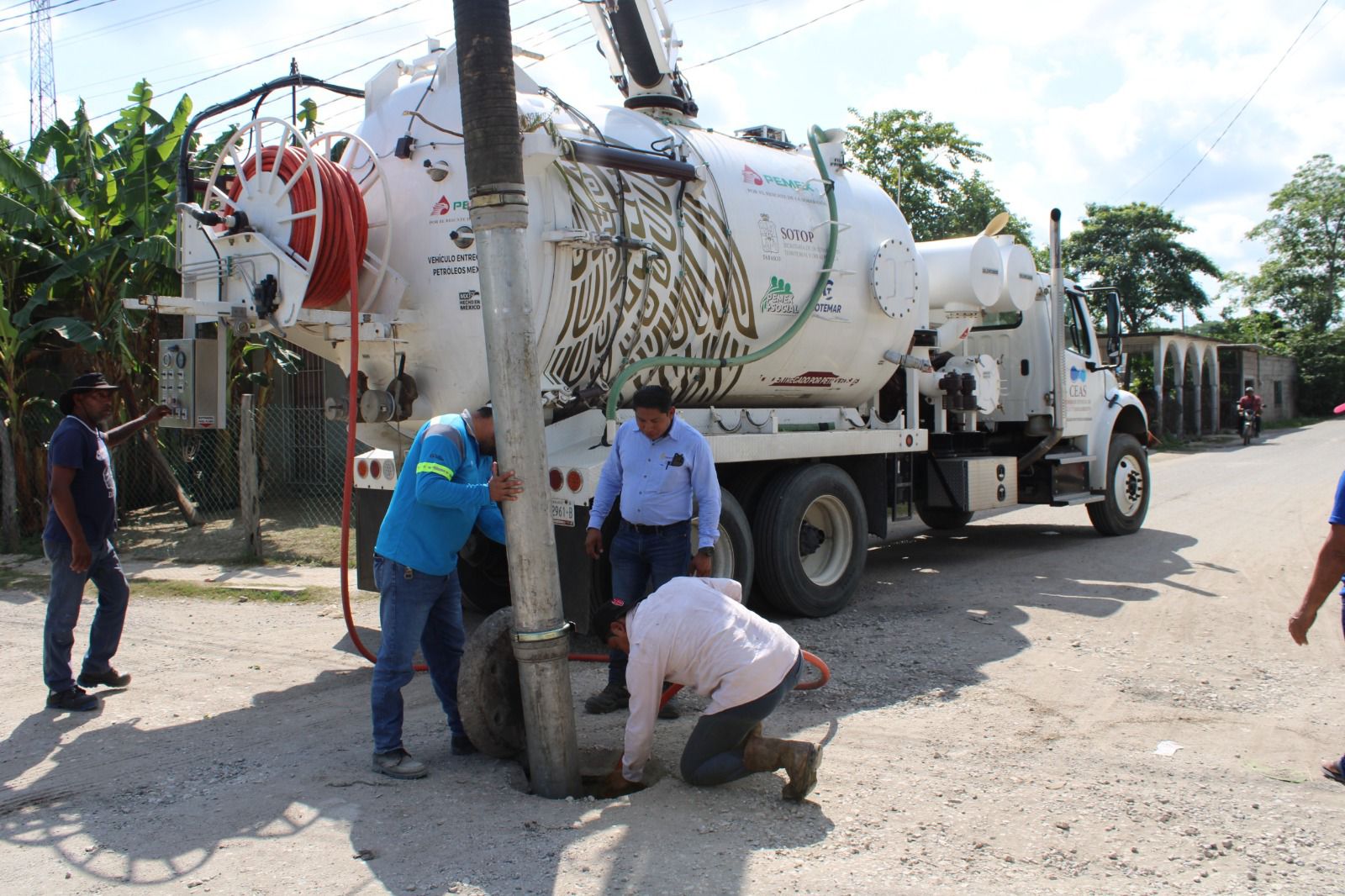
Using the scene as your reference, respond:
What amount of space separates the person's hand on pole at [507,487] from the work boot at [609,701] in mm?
1753

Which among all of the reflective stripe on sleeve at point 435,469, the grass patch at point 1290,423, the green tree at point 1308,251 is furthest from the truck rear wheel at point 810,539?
the green tree at point 1308,251

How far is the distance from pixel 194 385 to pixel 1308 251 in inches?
2153

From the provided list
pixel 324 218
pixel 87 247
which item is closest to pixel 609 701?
pixel 324 218

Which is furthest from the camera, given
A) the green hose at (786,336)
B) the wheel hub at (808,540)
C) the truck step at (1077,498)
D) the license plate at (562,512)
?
the truck step at (1077,498)

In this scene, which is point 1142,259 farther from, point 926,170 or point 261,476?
point 261,476

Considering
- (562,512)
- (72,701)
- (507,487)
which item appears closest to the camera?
(507,487)

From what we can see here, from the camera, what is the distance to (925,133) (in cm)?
2669

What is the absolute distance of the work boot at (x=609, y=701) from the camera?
5625 millimetres

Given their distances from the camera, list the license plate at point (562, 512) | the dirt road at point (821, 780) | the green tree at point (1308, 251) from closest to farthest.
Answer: the dirt road at point (821, 780) → the license plate at point (562, 512) → the green tree at point (1308, 251)

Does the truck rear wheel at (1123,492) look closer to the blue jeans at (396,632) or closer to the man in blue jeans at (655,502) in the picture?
the man in blue jeans at (655,502)

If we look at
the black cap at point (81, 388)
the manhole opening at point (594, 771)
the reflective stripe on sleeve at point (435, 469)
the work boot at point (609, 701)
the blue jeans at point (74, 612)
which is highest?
the black cap at point (81, 388)

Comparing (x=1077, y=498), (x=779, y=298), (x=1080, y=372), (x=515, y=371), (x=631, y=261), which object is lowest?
(x=1077, y=498)

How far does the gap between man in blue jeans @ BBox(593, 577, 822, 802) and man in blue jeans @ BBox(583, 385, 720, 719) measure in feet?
3.90

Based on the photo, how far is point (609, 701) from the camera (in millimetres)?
5637
